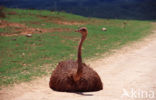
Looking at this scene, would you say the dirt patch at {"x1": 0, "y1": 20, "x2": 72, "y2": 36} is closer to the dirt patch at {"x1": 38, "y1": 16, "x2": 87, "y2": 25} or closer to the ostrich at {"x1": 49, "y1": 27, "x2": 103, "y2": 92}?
the dirt patch at {"x1": 38, "y1": 16, "x2": 87, "y2": 25}

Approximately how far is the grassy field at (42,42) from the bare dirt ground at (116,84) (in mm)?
635

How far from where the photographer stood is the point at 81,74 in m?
5.51

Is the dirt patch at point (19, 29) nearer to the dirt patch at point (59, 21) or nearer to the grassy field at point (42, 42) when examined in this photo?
the grassy field at point (42, 42)

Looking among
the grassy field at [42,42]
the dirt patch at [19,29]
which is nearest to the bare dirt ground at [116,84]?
the grassy field at [42,42]

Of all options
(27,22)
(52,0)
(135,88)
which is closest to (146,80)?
(135,88)

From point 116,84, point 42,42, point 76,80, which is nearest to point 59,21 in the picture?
point 42,42

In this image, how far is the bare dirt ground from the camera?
5.38 m

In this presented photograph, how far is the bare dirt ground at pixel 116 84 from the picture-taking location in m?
5.38

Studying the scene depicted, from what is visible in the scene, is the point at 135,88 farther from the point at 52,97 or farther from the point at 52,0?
the point at 52,0

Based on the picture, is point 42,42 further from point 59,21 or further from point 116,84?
point 59,21

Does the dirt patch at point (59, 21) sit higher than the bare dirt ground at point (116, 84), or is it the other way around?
the dirt patch at point (59, 21)

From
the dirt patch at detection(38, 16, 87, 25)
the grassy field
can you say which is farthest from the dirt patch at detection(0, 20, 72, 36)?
the dirt patch at detection(38, 16, 87, 25)

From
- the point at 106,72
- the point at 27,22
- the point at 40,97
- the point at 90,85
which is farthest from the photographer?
the point at 27,22

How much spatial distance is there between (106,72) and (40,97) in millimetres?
2760
